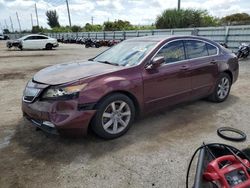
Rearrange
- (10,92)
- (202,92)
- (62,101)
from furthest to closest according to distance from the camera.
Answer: (10,92) → (202,92) → (62,101)

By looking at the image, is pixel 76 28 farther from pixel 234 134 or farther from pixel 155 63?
pixel 234 134

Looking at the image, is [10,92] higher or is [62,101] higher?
[62,101]

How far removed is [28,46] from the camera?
2225 centimetres

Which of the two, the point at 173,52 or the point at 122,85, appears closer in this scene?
the point at 122,85

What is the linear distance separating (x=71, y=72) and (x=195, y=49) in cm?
249

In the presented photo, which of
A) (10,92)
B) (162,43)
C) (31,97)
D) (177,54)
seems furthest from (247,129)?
(10,92)

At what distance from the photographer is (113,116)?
3562 mm

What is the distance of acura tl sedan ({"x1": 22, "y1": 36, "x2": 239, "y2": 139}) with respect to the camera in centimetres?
322

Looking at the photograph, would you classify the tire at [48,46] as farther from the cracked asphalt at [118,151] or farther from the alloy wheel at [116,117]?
the alloy wheel at [116,117]

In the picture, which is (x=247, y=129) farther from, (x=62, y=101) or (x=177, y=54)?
(x=62, y=101)

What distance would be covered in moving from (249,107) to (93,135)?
3.37m

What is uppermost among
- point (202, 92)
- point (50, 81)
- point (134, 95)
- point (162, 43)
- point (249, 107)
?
point (162, 43)

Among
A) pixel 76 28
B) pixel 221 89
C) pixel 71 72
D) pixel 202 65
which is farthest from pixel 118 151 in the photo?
pixel 76 28

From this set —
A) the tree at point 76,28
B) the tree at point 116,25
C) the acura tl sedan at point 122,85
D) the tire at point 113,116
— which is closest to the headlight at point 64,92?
the acura tl sedan at point 122,85
